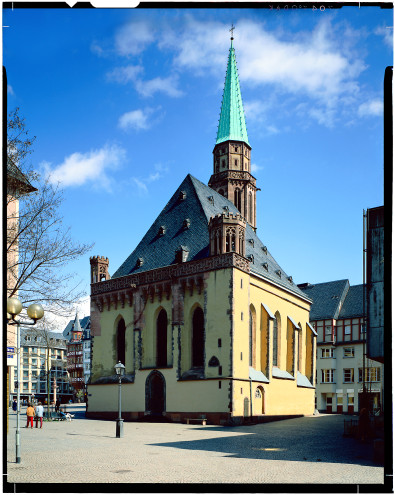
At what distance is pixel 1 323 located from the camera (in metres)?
9.89

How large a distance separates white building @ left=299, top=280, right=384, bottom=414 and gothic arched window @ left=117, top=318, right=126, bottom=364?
24039 mm

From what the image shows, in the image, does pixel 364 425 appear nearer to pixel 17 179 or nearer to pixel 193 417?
pixel 17 179

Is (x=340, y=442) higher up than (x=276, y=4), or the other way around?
(x=276, y=4)

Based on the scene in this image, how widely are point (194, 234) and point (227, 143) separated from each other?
1848cm

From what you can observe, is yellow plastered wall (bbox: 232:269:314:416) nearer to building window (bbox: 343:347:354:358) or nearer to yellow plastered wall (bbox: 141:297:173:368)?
yellow plastered wall (bbox: 141:297:173:368)

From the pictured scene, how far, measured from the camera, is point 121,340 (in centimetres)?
4469

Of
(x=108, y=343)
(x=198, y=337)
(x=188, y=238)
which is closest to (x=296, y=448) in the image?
(x=198, y=337)

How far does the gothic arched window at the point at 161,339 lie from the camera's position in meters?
41.3

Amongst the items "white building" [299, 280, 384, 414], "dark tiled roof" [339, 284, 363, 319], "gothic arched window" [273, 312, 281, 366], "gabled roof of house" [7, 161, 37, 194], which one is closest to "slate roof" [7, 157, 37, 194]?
"gabled roof of house" [7, 161, 37, 194]

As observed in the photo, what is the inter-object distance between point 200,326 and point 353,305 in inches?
1003

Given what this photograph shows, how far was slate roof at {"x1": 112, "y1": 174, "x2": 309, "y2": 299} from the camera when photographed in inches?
1657

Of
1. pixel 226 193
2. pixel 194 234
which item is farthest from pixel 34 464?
pixel 226 193

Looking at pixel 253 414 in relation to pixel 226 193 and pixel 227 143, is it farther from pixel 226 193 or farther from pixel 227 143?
pixel 227 143

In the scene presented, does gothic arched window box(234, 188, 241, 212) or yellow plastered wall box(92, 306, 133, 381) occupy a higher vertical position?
gothic arched window box(234, 188, 241, 212)
